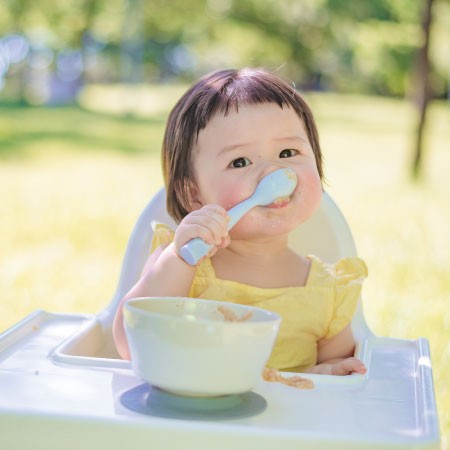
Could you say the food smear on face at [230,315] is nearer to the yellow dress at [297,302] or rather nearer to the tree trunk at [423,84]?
the yellow dress at [297,302]

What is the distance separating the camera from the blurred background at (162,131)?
3574 mm

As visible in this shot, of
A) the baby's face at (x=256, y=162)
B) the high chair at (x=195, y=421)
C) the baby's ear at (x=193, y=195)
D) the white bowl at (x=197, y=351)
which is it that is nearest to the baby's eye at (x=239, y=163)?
the baby's face at (x=256, y=162)

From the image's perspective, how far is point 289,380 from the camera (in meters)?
1.12

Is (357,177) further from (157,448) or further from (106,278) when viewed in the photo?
(157,448)

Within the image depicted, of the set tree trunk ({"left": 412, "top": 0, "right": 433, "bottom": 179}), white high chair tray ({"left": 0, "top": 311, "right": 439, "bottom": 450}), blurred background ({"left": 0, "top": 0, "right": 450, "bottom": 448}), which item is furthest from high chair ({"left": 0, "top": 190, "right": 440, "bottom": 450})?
tree trunk ({"left": 412, "top": 0, "right": 433, "bottom": 179})

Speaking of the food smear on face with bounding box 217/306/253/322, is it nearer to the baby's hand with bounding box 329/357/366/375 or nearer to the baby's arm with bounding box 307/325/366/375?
the baby's hand with bounding box 329/357/366/375

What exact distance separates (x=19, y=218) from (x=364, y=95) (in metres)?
22.0

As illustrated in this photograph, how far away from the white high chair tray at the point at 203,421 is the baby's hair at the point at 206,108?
0.36 m

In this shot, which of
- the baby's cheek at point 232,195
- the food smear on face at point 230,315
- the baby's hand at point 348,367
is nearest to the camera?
the food smear on face at point 230,315

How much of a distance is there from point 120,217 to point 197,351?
422cm

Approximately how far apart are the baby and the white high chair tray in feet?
0.39

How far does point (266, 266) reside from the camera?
4.88 feet

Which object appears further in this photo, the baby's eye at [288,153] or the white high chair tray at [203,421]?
the baby's eye at [288,153]

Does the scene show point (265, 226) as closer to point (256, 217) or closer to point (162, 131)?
point (256, 217)
